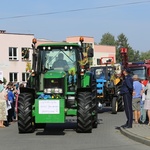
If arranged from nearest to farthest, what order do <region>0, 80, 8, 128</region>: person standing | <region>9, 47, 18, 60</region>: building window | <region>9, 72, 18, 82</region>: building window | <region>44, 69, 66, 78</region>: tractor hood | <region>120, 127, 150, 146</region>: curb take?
<region>120, 127, 150, 146</region>: curb
<region>44, 69, 66, 78</region>: tractor hood
<region>0, 80, 8, 128</region>: person standing
<region>9, 47, 18, 60</region>: building window
<region>9, 72, 18, 82</region>: building window

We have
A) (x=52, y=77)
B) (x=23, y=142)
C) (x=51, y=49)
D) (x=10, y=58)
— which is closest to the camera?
(x=23, y=142)

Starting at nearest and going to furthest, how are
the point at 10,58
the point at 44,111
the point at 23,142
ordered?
the point at 23,142
the point at 44,111
the point at 10,58

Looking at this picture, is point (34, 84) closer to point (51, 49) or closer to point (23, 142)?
point (51, 49)

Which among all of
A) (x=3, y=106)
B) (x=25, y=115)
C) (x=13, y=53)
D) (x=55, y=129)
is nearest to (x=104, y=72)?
(x=3, y=106)

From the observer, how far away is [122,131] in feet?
46.0

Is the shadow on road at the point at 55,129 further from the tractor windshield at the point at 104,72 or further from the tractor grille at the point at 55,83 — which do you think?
the tractor windshield at the point at 104,72

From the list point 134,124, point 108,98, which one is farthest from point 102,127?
point 108,98

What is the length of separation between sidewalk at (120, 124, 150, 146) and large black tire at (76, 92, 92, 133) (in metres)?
1.13

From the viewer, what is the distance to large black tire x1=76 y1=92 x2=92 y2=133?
13812mm

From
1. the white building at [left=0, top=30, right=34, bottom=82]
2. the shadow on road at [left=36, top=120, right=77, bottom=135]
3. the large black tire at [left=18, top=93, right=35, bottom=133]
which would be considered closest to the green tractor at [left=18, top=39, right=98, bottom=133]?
the large black tire at [left=18, top=93, right=35, bottom=133]

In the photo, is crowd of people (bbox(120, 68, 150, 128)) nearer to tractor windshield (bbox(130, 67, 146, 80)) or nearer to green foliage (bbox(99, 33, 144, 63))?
tractor windshield (bbox(130, 67, 146, 80))

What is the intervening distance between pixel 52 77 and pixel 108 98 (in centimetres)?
932

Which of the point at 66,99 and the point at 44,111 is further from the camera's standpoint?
the point at 66,99

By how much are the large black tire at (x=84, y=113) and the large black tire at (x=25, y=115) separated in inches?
59.6
